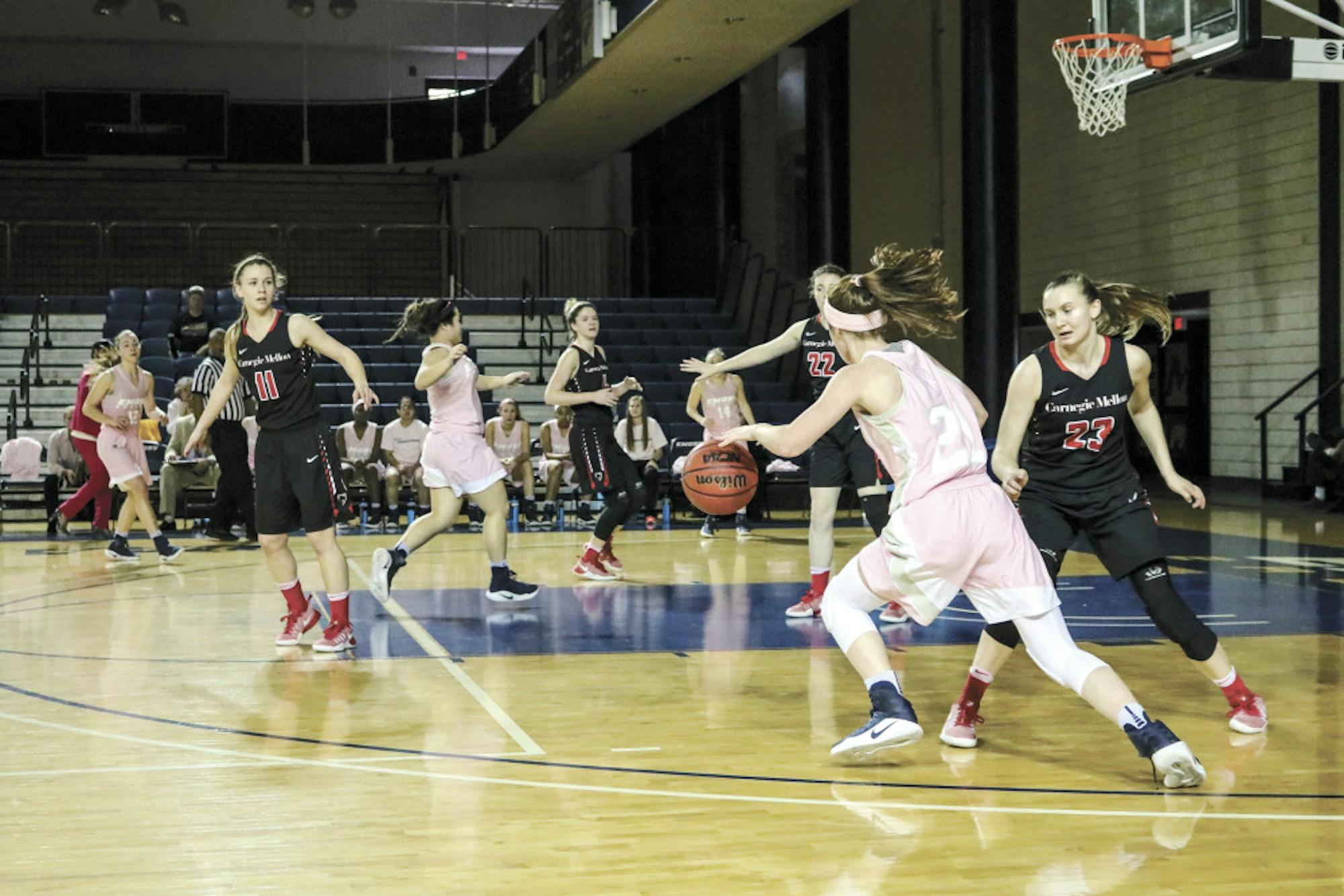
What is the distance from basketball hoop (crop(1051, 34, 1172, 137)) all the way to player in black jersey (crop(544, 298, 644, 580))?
338 cm

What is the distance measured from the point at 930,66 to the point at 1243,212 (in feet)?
15.9

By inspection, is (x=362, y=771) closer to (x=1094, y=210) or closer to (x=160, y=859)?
(x=160, y=859)

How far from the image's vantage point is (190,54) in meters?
24.0

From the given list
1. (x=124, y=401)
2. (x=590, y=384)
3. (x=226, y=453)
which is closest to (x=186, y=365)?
(x=226, y=453)

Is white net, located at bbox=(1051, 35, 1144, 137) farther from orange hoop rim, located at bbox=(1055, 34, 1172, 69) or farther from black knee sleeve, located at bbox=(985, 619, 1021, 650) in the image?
black knee sleeve, located at bbox=(985, 619, 1021, 650)

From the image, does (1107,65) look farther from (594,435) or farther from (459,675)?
(459,675)

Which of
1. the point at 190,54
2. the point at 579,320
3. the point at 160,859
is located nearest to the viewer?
the point at 160,859

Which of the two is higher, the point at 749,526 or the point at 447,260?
Answer: the point at 447,260

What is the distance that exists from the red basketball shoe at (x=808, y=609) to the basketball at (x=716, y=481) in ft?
4.55

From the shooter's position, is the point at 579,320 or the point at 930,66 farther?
the point at 930,66

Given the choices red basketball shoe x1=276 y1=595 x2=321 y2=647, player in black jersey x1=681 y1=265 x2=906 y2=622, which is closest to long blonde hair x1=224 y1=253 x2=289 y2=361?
red basketball shoe x1=276 y1=595 x2=321 y2=647

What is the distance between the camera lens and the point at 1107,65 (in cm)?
982

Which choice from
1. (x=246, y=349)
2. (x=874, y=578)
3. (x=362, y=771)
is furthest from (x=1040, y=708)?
(x=246, y=349)

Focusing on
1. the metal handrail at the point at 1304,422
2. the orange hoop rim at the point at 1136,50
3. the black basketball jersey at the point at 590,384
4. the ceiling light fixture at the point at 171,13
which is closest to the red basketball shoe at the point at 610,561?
the black basketball jersey at the point at 590,384
